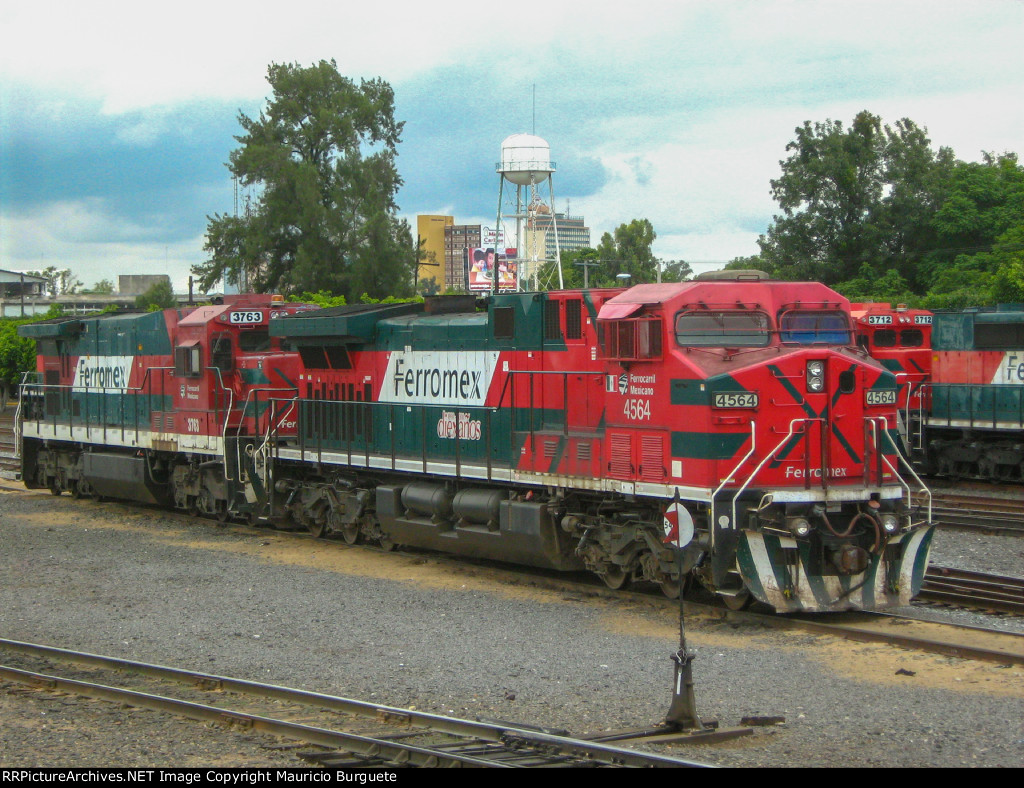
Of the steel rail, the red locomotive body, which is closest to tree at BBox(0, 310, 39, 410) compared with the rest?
the red locomotive body

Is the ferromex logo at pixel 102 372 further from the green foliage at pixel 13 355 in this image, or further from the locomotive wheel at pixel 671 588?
the green foliage at pixel 13 355

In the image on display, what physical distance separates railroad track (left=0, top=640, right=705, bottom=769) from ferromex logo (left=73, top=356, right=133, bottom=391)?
36.7 feet

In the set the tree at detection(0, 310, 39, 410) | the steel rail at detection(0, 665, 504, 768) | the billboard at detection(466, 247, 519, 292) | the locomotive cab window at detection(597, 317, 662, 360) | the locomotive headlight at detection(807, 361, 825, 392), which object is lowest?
the steel rail at detection(0, 665, 504, 768)

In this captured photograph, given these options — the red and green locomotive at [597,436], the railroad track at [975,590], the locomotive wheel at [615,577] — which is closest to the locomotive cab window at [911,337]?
the red and green locomotive at [597,436]

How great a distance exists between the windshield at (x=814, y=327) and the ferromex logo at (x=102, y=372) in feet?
44.5

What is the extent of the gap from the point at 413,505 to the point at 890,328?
531 inches

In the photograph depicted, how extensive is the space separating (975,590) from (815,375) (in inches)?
128

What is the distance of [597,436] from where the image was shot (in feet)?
38.6

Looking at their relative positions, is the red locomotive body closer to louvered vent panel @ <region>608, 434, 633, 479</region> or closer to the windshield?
the windshield

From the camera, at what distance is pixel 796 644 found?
9.77 metres

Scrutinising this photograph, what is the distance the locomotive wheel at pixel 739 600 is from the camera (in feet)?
35.0

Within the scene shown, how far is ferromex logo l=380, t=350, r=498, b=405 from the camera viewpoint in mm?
13750
